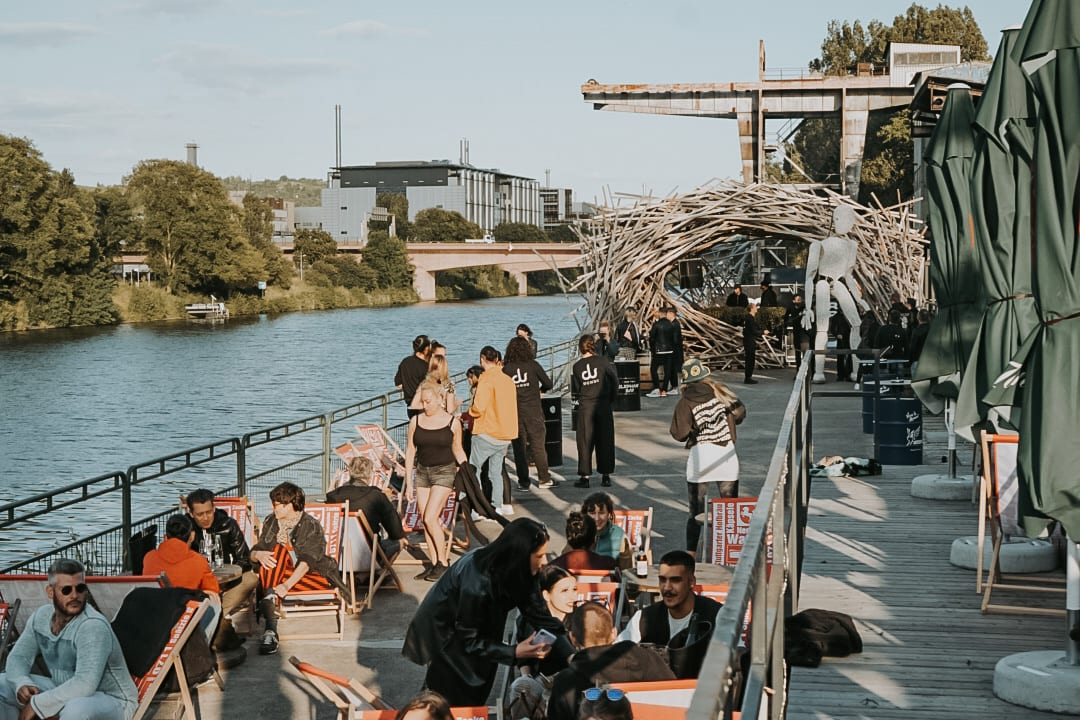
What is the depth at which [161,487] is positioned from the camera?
23312 mm

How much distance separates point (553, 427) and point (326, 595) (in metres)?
7.18

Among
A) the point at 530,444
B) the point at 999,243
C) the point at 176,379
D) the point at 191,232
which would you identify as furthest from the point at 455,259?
the point at 999,243

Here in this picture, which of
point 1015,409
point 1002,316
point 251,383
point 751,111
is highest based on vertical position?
point 751,111

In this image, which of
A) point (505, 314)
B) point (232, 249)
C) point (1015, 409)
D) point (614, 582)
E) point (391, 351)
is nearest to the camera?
point (1015, 409)

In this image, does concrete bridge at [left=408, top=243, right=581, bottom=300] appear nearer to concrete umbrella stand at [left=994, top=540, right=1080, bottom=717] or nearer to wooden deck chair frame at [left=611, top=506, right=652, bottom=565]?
wooden deck chair frame at [left=611, top=506, right=652, bottom=565]

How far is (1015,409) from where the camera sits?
727 cm

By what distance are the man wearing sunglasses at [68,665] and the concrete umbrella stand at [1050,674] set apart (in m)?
4.26

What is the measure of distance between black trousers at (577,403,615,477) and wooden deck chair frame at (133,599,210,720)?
24.1ft

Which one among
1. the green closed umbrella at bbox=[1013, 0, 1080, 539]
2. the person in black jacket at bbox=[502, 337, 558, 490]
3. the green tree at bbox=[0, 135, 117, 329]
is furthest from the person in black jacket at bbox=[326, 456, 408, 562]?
the green tree at bbox=[0, 135, 117, 329]

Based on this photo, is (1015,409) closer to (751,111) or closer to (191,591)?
(191,591)

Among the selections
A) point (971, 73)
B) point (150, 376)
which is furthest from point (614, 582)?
point (150, 376)

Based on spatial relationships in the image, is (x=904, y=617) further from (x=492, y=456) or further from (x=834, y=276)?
(x=834, y=276)

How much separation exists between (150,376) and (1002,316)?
44239mm

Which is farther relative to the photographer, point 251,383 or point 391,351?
point 391,351
